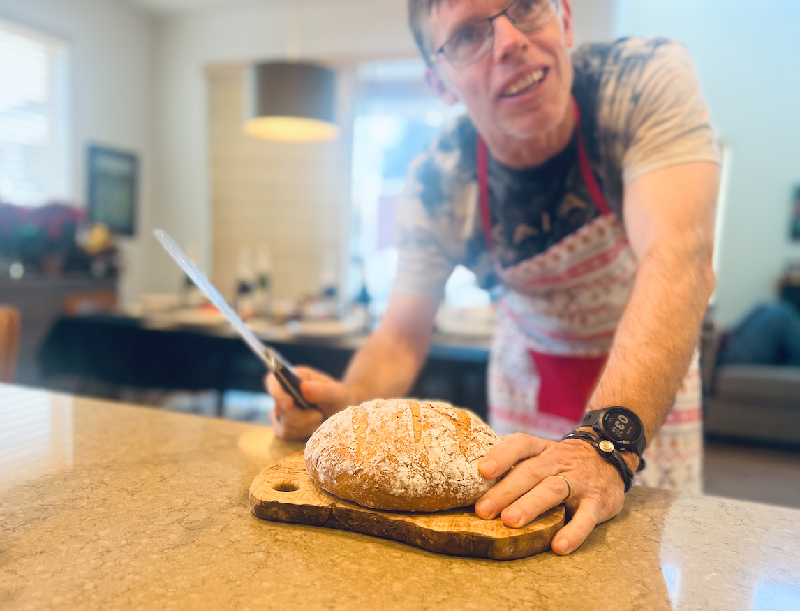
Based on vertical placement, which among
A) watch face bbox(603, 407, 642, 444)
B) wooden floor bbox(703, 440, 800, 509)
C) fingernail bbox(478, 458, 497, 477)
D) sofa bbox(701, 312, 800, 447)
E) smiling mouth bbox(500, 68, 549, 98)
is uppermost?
smiling mouth bbox(500, 68, 549, 98)

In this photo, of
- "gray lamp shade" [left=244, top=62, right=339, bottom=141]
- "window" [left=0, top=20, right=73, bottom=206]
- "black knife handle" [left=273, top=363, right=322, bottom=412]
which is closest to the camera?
"black knife handle" [left=273, top=363, right=322, bottom=412]

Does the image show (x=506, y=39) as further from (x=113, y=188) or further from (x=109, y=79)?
(x=109, y=79)

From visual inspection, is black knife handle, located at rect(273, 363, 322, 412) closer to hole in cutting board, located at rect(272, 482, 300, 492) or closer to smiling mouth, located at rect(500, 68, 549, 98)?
hole in cutting board, located at rect(272, 482, 300, 492)

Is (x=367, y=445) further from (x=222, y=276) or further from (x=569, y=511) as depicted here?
(x=222, y=276)

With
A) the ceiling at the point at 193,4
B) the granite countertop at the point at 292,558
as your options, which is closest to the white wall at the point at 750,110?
the ceiling at the point at 193,4

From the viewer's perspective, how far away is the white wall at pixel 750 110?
5309 millimetres

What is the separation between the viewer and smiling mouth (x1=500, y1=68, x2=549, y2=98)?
100 centimetres

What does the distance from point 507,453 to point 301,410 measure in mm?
390

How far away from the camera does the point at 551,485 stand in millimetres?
594

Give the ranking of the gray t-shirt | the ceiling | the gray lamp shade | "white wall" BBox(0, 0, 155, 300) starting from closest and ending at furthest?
1. the gray t-shirt
2. the gray lamp shade
3. "white wall" BBox(0, 0, 155, 300)
4. the ceiling

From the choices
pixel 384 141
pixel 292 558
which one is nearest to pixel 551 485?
pixel 292 558

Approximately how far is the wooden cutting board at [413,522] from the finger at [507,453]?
5 centimetres

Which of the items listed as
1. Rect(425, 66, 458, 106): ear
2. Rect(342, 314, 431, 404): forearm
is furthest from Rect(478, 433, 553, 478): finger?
Rect(425, 66, 458, 106): ear

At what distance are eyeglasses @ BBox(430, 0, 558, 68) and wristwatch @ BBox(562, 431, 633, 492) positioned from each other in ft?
2.09
